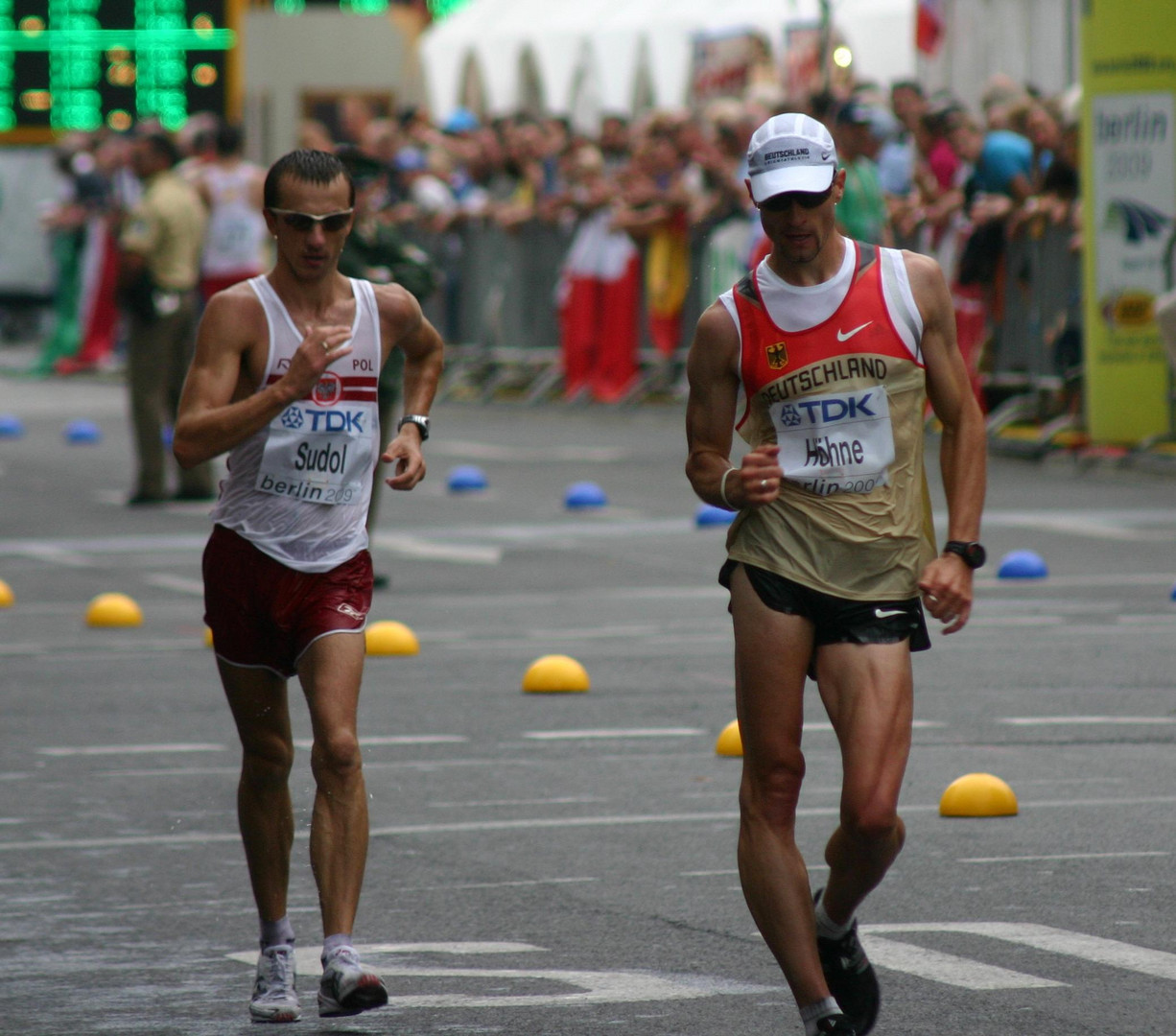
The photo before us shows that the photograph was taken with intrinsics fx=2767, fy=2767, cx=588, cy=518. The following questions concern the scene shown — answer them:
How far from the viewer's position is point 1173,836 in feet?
25.3

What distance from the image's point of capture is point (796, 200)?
560cm

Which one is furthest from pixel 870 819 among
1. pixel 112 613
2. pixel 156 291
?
pixel 156 291

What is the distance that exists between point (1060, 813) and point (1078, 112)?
1282 centimetres

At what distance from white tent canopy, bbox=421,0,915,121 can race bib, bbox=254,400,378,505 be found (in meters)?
23.4

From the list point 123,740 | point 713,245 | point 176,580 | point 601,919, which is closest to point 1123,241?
point 713,245

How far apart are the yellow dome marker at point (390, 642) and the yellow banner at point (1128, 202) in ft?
28.6

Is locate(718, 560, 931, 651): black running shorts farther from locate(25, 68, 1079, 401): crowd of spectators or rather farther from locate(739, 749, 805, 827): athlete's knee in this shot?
locate(25, 68, 1079, 401): crowd of spectators

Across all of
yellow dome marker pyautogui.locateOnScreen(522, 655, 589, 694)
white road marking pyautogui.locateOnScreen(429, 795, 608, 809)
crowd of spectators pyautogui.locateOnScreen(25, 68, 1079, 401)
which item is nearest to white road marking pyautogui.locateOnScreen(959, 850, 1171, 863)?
white road marking pyautogui.locateOnScreen(429, 795, 608, 809)

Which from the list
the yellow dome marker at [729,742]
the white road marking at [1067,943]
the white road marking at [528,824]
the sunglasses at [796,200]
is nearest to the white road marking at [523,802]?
the white road marking at [528,824]

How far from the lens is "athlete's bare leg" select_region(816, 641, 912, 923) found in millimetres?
5535

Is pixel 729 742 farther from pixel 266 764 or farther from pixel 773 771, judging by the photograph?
pixel 773 771

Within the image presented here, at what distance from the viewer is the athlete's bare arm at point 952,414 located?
18.7ft

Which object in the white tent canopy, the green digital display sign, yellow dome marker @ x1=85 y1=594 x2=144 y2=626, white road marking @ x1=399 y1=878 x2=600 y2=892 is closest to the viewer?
white road marking @ x1=399 y1=878 x2=600 y2=892

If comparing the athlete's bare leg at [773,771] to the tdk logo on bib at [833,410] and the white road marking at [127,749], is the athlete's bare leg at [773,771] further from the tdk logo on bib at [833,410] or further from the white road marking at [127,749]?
the white road marking at [127,749]
